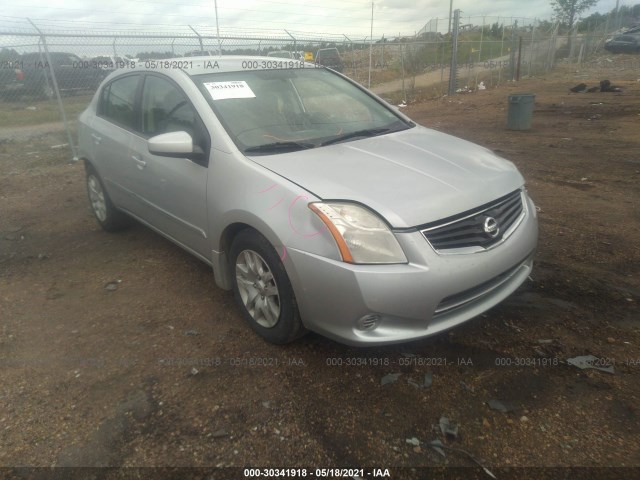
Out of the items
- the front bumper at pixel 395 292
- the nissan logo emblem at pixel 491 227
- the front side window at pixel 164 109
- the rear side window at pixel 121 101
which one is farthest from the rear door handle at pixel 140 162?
the nissan logo emblem at pixel 491 227

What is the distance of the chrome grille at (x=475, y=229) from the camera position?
2.34 metres

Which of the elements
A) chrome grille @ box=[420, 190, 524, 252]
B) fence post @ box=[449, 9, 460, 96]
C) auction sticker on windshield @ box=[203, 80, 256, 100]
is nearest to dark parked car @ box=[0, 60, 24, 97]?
auction sticker on windshield @ box=[203, 80, 256, 100]

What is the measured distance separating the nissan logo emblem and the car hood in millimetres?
105

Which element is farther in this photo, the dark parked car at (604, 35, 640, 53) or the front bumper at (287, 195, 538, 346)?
the dark parked car at (604, 35, 640, 53)

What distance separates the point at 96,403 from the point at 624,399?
2.72m

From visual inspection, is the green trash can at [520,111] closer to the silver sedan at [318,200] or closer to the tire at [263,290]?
the silver sedan at [318,200]

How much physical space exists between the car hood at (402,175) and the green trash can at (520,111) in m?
6.68

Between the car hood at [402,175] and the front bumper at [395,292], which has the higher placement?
the car hood at [402,175]

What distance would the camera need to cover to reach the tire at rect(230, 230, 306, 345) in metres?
2.55

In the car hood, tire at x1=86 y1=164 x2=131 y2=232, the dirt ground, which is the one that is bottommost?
the dirt ground

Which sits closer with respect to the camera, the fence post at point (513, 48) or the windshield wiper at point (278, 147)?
the windshield wiper at point (278, 147)

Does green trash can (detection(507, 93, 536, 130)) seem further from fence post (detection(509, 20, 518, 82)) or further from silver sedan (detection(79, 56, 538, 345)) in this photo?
fence post (detection(509, 20, 518, 82))

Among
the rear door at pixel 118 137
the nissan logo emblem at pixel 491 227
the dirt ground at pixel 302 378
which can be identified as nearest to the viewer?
the dirt ground at pixel 302 378

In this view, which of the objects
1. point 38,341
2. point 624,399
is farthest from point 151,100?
point 624,399
